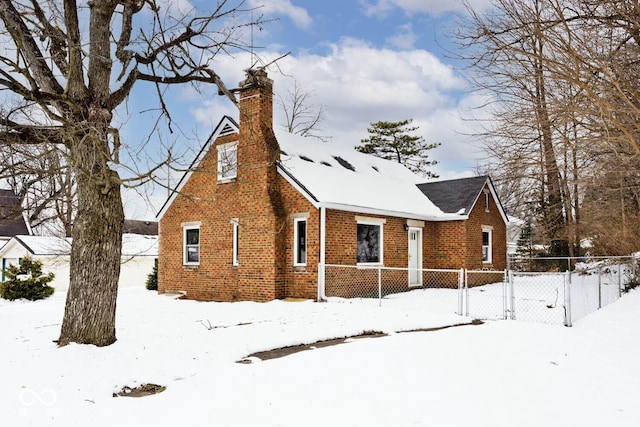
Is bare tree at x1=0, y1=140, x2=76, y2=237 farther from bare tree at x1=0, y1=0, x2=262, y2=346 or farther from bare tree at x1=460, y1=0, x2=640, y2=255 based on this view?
bare tree at x1=460, y1=0, x2=640, y2=255

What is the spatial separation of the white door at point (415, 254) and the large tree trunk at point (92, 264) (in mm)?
12370

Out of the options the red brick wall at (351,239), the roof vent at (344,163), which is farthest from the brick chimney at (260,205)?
Result: the roof vent at (344,163)

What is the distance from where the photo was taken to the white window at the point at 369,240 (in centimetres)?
1639

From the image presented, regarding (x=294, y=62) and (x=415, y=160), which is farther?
(x=415, y=160)

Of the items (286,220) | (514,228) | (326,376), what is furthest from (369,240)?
(514,228)

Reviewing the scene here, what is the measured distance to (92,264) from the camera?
784cm

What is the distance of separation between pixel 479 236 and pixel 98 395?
17021 mm

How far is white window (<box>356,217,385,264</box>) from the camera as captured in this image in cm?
1639

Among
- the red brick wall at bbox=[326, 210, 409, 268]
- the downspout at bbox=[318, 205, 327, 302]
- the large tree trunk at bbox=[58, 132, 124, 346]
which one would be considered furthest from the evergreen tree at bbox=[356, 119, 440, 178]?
the large tree trunk at bbox=[58, 132, 124, 346]

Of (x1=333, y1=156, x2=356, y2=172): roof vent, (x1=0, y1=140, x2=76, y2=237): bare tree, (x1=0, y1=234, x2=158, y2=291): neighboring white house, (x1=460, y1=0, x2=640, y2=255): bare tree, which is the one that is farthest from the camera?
(x1=0, y1=234, x2=158, y2=291): neighboring white house

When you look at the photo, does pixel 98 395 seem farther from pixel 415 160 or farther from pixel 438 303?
pixel 415 160

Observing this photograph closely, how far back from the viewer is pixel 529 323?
11133 mm

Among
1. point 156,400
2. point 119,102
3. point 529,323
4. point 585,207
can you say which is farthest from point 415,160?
point 156,400

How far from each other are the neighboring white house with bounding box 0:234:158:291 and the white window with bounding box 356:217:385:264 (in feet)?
A: 44.7
